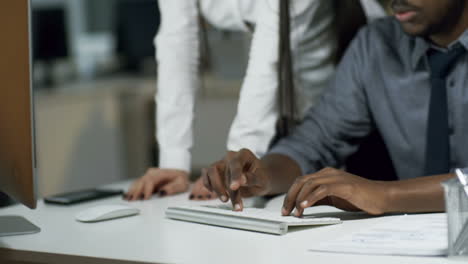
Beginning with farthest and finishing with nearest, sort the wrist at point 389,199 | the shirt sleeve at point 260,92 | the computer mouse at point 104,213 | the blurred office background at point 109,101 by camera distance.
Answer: the blurred office background at point 109,101 < the shirt sleeve at point 260,92 < the computer mouse at point 104,213 < the wrist at point 389,199

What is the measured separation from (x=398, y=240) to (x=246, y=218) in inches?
10.1

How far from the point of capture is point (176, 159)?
1.85 meters

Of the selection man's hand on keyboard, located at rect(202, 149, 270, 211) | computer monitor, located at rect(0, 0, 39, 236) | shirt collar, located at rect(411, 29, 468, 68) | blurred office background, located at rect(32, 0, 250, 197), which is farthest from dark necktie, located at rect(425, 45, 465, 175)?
blurred office background, located at rect(32, 0, 250, 197)

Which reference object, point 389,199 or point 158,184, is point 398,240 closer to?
point 389,199

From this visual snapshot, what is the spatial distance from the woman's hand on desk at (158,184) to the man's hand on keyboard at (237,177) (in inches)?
8.9

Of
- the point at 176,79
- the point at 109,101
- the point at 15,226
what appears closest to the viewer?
the point at 15,226

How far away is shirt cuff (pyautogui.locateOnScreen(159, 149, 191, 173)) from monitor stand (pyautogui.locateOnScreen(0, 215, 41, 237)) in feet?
1.49

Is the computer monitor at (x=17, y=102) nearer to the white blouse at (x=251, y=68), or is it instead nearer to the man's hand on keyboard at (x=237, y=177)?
the man's hand on keyboard at (x=237, y=177)

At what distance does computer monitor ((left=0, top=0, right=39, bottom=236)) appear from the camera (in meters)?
1.18

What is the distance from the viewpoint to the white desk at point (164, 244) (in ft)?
3.51

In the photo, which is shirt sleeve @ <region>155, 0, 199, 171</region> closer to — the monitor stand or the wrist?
the monitor stand

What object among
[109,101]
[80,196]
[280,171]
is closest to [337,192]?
[280,171]

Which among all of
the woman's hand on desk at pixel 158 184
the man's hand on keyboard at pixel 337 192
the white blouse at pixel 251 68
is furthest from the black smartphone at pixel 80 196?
the man's hand on keyboard at pixel 337 192

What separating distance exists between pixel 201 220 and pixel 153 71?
3951 millimetres
